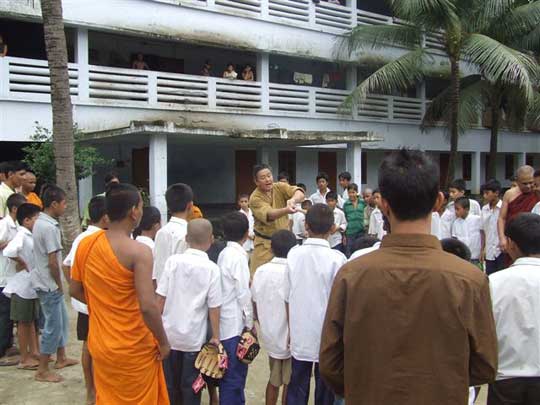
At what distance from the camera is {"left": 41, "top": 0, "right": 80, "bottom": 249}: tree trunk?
764 cm

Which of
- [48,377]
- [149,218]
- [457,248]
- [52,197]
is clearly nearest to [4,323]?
[48,377]

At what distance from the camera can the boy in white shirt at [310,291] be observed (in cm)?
343

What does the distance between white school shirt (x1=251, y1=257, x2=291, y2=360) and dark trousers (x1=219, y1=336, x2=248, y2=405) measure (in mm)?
243

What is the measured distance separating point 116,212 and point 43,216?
5.73 ft

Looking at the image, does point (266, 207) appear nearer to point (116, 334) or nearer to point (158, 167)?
point (116, 334)

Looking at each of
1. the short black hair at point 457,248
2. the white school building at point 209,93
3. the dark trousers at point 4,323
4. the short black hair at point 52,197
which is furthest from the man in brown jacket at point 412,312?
the white school building at point 209,93

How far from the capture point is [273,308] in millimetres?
3771

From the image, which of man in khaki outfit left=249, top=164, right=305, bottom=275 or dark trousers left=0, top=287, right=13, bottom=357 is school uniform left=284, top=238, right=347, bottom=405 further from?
dark trousers left=0, top=287, right=13, bottom=357

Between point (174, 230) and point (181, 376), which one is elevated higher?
point (174, 230)

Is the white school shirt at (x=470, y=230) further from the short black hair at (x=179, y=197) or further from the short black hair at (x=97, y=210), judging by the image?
the short black hair at (x=97, y=210)

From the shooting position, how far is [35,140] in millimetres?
10727

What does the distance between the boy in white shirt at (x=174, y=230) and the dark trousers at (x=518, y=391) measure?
7.60ft

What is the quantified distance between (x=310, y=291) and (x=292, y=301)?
0.15 meters

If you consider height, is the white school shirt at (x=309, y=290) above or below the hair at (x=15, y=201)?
below
